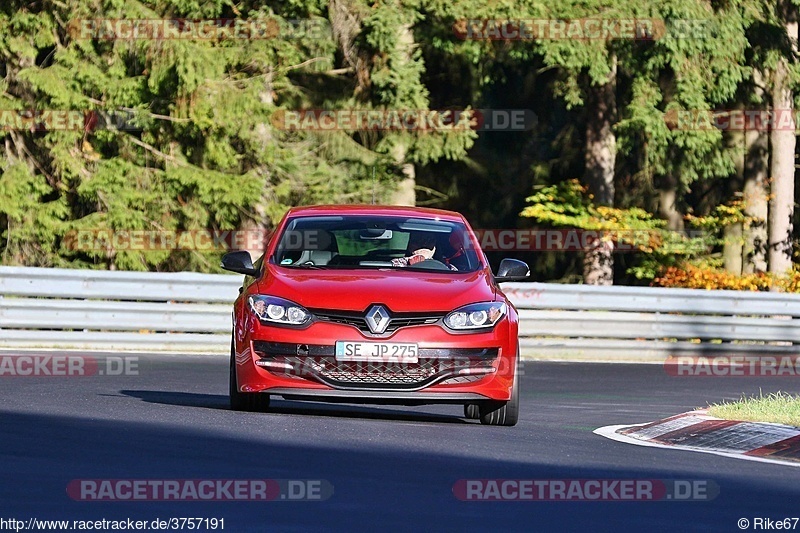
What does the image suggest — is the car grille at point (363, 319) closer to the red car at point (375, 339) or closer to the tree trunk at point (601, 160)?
the red car at point (375, 339)

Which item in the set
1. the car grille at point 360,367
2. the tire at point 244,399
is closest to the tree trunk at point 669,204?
the tire at point 244,399

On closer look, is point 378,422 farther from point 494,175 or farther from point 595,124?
point 494,175

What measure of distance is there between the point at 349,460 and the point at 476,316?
2.61m

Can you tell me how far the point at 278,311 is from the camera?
12.0m

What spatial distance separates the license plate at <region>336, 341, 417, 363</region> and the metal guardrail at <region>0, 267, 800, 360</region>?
32.6 ft

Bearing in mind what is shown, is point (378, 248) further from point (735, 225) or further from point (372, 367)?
point (735, 225)

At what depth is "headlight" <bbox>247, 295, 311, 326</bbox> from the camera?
11945mm

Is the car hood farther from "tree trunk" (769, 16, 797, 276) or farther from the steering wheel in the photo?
"tree trunk" (769, 16, 797, 276)

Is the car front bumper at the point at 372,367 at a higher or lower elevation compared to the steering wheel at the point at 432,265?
lower

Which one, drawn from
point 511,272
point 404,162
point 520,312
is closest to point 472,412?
point 511,272

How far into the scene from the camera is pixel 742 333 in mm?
24672

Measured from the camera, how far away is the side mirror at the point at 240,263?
12805mm

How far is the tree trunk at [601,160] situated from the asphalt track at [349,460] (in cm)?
2077

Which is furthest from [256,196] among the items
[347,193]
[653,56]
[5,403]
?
[5,403]
